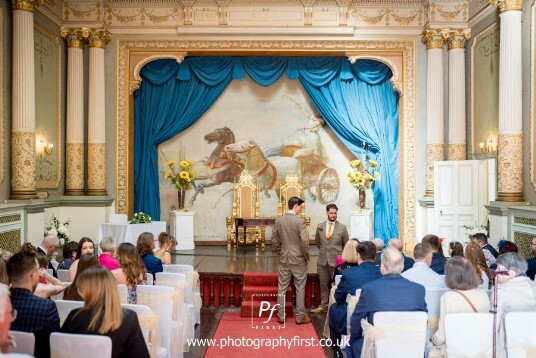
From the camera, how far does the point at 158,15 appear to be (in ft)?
40.7

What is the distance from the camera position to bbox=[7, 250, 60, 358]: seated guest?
3.42 meters

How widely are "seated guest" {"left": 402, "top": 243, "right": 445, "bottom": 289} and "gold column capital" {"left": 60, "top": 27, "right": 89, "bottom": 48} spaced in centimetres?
933

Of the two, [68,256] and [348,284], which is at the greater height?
[68,256]

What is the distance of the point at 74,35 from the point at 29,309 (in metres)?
9.64

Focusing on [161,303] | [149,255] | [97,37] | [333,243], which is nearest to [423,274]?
[161,303]

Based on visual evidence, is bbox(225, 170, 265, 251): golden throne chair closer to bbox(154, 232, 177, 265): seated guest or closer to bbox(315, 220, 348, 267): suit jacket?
bbox(315, 220, 348, 267): suit jacket

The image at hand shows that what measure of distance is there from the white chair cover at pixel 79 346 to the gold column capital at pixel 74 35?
9.93 metres

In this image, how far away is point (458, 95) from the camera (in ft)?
39.4

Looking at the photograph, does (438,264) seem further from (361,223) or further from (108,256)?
(361,223)

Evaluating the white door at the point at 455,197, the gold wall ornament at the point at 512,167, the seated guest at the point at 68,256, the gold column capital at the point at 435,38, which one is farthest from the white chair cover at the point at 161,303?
the gold column capital at the point at 435,38

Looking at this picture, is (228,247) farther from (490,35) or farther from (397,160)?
(490,35)

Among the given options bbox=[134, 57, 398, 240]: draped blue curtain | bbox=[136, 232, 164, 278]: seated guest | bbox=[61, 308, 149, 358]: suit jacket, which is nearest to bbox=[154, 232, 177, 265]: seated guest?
bbox=[136, 232, 164, 278]: seated guest

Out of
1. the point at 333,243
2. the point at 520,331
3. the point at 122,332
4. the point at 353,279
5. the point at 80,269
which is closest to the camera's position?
the point at 122,332

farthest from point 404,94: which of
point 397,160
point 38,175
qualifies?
point 38,175
